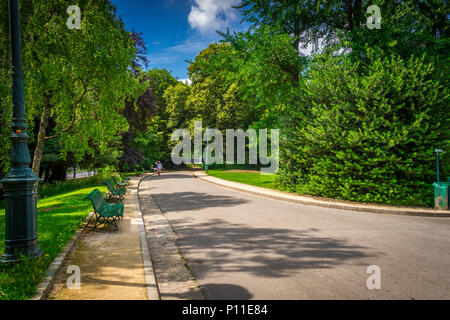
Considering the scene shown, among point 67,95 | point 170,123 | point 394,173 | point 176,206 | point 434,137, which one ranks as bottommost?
point 176,206

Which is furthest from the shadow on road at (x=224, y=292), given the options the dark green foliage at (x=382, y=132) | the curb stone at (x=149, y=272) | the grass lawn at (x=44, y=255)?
the dark green foliage at (x=382, y=132)

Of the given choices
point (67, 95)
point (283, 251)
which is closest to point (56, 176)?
point (67, 95)

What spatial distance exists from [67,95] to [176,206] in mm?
5969

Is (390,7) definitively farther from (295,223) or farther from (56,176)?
(56,176)

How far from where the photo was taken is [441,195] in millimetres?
10117

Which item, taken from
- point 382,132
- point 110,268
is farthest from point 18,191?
point 382,132

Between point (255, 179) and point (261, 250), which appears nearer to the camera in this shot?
point (261, 250)

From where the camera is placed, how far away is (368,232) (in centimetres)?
741

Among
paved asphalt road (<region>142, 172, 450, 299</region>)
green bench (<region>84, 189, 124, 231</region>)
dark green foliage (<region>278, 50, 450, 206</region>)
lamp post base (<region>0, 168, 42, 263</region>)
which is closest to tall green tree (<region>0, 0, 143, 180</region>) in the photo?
green bench (<region>84, 189, 124, 231</region>)

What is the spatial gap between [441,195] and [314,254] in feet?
24.6

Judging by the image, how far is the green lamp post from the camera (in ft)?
15.5

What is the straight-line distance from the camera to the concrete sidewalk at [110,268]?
159 inches

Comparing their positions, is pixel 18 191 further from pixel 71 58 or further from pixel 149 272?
pixel 71 58

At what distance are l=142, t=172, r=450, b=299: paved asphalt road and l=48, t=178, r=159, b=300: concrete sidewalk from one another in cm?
89
